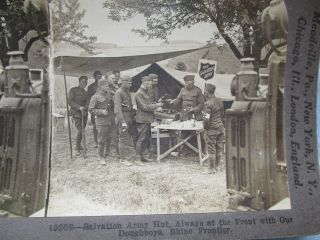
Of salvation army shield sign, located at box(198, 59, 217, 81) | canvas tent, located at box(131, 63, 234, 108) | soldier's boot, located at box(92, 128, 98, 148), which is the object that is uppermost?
salvation army shield sign, located at box(198, 59, 217, 81)

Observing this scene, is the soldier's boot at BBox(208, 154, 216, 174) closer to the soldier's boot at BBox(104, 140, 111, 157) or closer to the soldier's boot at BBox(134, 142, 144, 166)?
the soldier's boot at BBox(134, 142, 144, 166)

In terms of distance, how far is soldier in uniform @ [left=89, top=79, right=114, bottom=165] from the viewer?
415cm

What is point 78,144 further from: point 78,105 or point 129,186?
point 129,186

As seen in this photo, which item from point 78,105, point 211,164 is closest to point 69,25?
point 78,105

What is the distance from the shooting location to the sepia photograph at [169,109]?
407 cm

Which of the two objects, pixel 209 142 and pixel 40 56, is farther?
pixel 209 142

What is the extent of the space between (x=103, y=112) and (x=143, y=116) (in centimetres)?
37

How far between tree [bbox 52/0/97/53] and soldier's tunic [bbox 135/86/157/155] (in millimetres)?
662

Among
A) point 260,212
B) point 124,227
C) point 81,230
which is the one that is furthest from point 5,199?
point 260,212

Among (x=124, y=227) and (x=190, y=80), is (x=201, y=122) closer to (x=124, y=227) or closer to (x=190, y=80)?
(x=190, y=80)

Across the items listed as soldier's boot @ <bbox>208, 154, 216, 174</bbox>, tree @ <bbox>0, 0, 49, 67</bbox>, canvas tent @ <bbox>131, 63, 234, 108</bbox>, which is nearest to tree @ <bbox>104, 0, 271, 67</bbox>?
canvas tent @ <bbox>131, 63, 234, 108</bbox>

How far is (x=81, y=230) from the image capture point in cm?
399

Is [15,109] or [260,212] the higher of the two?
[15,109]

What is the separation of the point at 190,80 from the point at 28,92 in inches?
57.4
